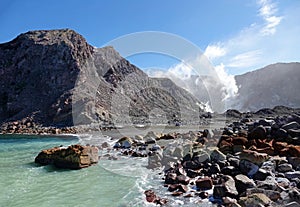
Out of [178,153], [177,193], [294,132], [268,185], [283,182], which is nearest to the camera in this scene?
[268,185]

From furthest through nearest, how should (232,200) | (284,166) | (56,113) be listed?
(56,113), (284,166), (232,200)

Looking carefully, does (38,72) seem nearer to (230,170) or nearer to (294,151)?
(230,170)

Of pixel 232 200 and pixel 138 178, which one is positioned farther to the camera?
pixel 138 178

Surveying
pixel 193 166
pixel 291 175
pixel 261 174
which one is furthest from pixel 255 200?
pixel 193 166

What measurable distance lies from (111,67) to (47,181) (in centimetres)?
8873

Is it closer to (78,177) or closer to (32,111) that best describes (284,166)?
(78,177)

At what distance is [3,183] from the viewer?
44.8 feet

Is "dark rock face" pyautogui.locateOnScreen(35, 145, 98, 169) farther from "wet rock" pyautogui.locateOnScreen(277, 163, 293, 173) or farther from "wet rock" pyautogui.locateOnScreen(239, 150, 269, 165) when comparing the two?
"wet rock" pyautogui.locateOnScreen(277, 163, 293, 173)

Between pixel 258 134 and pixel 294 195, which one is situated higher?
pixel 258 134

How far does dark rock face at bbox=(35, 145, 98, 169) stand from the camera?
A: 16516mm

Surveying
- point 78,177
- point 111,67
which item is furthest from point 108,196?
point 111,67

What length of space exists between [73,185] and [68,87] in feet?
217

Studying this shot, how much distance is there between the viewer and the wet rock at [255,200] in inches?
331

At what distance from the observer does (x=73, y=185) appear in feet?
41.8
